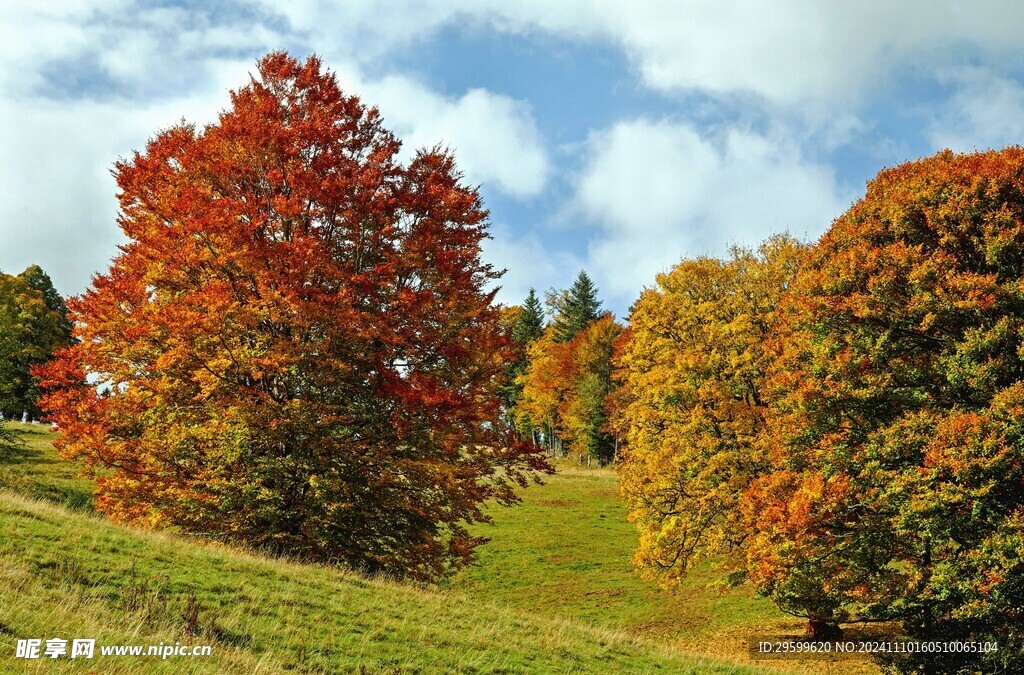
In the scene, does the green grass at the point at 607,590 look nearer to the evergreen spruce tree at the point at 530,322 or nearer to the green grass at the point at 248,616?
the green grass at the point at 248,616

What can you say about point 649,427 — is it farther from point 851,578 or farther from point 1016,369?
point 1016,369

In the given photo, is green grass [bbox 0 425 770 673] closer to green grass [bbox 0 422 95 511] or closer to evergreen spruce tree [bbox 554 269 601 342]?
green grass [bbox 0 422 95 511]

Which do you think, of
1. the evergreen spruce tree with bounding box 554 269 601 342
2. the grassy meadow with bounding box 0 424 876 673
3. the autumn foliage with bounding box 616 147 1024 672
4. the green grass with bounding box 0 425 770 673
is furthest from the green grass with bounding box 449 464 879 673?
the evergreen spruce tree with bounding box 554 269 601 342

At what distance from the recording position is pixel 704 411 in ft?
84.8

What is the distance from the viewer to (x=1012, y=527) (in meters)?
13.8

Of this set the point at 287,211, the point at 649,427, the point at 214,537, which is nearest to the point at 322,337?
the point at 287,211

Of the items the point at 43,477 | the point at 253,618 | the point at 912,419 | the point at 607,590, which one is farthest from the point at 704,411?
the point at 43,477

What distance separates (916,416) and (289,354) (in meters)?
15.1

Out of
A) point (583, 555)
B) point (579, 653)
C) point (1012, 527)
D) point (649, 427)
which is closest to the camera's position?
point (1012, 527)

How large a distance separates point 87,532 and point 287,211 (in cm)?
866

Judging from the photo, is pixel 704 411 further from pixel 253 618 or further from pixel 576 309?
pixel 576 309

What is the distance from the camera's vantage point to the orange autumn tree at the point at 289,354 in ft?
56.0

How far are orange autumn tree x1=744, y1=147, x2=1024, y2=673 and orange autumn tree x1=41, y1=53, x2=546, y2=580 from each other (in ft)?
25.4

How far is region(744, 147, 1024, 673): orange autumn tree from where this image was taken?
14.4 meters
